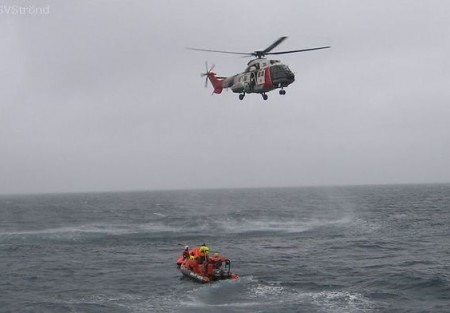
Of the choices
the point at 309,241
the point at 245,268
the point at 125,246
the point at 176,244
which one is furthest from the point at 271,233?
the point at 245,268

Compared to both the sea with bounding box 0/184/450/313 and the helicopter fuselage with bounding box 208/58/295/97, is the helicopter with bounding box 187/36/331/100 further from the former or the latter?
the sea with bounding box 0/184/450/313

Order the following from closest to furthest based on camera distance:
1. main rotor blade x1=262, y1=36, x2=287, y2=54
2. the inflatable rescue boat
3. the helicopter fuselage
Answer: main rotor blade x1=262, y1=36, x2=287, y2=54 → the helicopter fuselage → the inflatable rescue boat

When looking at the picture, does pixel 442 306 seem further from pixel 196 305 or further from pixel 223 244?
pixel 223 244

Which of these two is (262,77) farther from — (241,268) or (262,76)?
(241,268)

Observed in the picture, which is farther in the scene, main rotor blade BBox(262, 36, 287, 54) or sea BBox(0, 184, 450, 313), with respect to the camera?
sea BBox(0, 184, 450, 313)

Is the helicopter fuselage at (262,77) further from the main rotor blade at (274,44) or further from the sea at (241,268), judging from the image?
the sea at (241,268)

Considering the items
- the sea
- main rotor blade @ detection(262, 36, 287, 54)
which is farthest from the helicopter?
the sea

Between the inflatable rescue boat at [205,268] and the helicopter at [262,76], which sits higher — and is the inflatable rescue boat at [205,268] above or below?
below

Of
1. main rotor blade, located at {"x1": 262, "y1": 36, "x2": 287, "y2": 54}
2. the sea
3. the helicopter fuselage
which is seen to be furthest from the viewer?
the sea

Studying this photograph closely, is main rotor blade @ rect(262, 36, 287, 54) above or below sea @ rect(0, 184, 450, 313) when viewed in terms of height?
above

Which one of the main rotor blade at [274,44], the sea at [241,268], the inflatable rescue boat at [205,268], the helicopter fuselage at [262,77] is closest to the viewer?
the main rotor blade at [274,44]

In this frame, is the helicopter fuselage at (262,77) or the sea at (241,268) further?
the sea at (241,268)

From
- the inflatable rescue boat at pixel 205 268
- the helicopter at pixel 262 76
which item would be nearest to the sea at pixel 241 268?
the inflatable rescue boat at pixel 205 268

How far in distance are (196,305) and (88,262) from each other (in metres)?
22.8
